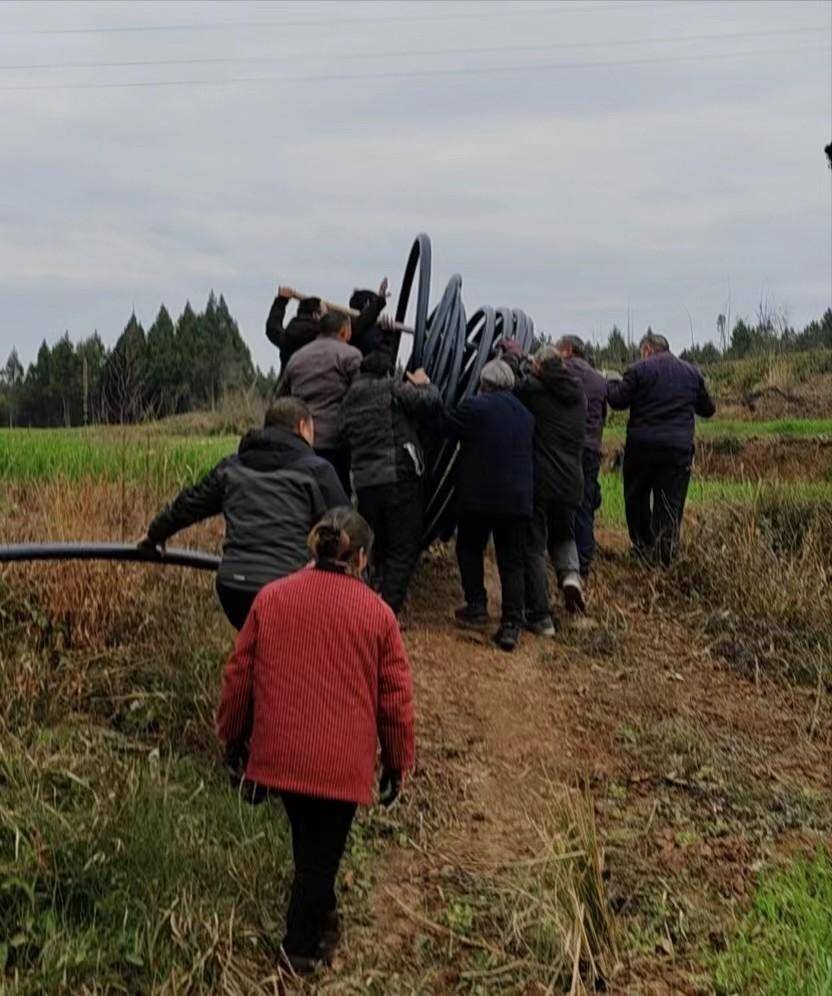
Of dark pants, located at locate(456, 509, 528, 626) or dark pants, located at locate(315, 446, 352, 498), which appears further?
dark pants, located at locate(315, 446, 352, 498)

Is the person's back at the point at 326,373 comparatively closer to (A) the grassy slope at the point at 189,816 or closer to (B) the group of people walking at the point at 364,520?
(B) the group of people walking at the point at 364,520

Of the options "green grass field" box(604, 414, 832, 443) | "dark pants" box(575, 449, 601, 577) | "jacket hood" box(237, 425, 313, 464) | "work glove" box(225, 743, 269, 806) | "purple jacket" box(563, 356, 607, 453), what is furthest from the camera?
"green grass field" box(604, 414, 832, 443)

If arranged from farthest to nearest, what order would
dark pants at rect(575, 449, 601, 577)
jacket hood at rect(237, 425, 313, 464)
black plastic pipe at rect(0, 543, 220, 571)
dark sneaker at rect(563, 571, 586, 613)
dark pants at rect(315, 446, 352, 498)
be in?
dark pants at rect(575, 449, 601, 577), dark sneaker at rect(563, 571, 586, 613), dark pants at rect(315, 446, 352, 498), black plastic pipe at rect(0, 543, 220, 571), jacket hood at rect(237, 425, 313, 464)

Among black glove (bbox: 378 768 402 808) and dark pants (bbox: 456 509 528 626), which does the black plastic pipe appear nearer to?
black glove (bbox: 378 768 402 808)

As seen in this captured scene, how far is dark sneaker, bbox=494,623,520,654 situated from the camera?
789 cm

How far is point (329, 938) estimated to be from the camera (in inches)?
181

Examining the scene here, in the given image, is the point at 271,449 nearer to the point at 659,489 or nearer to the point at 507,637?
the point at 507,637

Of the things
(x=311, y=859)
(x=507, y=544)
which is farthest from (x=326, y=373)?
(x=311, y=859)

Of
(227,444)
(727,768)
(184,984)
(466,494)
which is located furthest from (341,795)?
(227,444)

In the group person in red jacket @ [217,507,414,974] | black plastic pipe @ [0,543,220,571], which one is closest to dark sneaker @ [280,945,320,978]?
person in red jacket @ [217,507,414,974]

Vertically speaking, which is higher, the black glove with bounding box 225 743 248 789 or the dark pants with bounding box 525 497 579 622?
the dark pants with bounding box 525 497 579 622

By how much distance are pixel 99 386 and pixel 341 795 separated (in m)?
5.60

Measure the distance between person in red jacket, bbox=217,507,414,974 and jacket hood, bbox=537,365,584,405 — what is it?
4.04m

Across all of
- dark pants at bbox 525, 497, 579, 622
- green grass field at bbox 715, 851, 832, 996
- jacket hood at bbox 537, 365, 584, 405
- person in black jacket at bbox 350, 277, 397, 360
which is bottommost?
green grass field at bbox 715, 851, 832, 996
